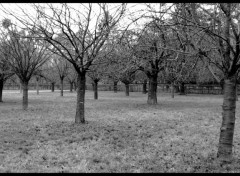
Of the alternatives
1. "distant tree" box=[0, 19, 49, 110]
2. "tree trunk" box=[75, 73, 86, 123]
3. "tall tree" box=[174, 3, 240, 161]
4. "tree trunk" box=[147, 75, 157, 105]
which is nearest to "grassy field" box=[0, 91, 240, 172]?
"tree trunk" box=[75, 73, 86, 123]

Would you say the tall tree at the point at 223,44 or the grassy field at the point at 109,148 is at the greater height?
the tall tree at the point at 223,44

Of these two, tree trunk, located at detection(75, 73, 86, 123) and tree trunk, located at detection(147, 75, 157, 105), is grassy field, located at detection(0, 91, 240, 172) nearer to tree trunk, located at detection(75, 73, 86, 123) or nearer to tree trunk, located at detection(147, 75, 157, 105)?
tree trunk, located at detection(75, 73, 86, 123)

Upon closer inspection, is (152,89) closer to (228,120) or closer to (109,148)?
(109,148)

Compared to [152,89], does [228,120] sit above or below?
below

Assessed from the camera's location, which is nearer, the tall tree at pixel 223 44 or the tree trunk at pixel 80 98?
the tall tree at pixel 223 44

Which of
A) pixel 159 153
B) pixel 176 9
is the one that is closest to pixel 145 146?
pixel 159 153

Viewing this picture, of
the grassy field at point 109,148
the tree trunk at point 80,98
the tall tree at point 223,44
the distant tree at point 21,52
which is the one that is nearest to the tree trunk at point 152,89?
the distant tree at point 21,52

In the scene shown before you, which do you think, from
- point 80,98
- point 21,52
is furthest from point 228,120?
point 21,52

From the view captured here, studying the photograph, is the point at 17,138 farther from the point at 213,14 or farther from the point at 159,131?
the point at 213,14

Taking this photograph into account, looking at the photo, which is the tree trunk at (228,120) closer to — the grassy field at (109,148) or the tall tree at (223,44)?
the tall tree at (223,44)

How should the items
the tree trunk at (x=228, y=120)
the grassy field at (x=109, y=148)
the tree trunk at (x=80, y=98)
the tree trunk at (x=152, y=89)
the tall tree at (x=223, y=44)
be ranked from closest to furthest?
the tall tree at (x=223, y=44) < the grassy field at (x=109, y=148) < the tree trunk at (x=228, y=120) < the tree trunk at (x=80, y=98) < the tree trunk at (x=152, y=89)

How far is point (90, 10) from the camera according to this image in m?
8.64

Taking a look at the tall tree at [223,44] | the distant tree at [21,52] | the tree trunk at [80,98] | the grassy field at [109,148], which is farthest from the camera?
the distant tree at [21,52]

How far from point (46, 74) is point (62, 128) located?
93.0ft
